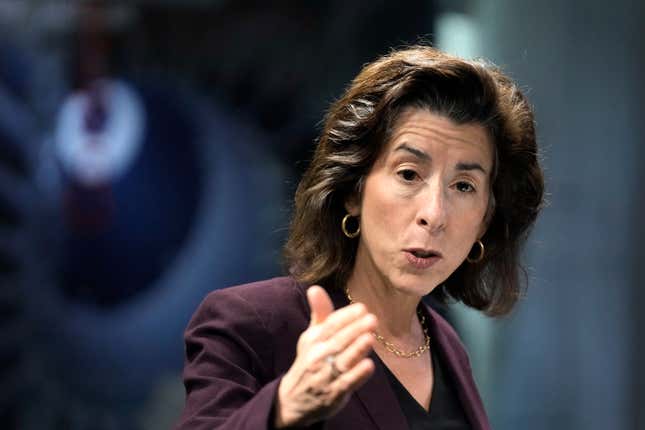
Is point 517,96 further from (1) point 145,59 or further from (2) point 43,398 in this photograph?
(2) point 43,398

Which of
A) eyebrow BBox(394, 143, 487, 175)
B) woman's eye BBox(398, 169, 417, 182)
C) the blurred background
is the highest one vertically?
eyebrow BBox(394, 143, 487, 175)

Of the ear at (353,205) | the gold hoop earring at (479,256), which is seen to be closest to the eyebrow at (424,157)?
the ear at (353,205)

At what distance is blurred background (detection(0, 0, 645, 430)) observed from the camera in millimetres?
3652

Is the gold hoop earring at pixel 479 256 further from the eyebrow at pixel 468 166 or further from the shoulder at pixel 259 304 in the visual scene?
Result: the shoulder at pixel 259 304

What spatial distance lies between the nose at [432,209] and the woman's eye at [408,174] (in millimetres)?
36

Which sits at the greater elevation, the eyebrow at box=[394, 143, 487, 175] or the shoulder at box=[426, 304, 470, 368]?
the eyebrow at box=[394, 143, 487, 175]

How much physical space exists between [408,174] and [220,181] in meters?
2.03

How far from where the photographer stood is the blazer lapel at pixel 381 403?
5.51 feet

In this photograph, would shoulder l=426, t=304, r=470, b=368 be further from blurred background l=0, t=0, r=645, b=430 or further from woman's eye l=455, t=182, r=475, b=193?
blurred background l=0, t=0, r=645, b=430

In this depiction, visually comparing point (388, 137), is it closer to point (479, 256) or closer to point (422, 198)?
point (422, 198)

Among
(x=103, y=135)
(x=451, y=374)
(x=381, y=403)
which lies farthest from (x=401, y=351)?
(x=103, y=135)

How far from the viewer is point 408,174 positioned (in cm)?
179

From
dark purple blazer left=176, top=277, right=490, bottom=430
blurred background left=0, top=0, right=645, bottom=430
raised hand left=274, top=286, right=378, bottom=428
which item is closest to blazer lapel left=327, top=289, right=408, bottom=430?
dark purple blazer left=176, top=277, right=490, bottom=430

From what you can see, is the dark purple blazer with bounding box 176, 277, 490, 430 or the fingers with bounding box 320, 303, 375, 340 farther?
the dark purple blazer with bounding box 176, 277, 490, 430
